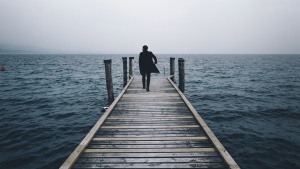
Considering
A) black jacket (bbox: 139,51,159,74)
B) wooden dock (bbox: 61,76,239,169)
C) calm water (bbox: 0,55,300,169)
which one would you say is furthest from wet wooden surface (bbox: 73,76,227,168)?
calm water (bbox: 0,55,300,169)

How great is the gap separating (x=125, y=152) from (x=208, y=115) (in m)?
9.08

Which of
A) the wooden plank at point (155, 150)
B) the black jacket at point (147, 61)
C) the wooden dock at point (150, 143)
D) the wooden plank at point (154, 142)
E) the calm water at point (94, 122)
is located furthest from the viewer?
the black jacket at point (147, 61)

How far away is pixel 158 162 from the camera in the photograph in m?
3.52

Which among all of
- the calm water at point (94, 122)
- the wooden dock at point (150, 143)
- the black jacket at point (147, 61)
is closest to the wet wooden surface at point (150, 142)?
the wooden dock at point (150, 143)

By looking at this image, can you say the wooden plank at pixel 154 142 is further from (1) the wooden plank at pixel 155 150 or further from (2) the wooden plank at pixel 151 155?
(2) the wooden plank at pixel 151 155

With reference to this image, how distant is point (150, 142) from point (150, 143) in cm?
5

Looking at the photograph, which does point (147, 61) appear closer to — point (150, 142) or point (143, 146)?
point (150, 142)

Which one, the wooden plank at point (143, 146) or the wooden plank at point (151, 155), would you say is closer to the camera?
the wooden plank at point (151, 155)

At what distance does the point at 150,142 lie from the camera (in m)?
4.27

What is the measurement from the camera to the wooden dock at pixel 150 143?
350cm

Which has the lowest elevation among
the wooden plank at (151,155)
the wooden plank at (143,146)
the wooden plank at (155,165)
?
the wooden plank at (155,165)

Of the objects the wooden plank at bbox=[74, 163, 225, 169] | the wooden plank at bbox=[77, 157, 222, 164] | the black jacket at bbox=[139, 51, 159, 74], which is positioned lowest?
the wooden plank at bbox=[74, 163, 225, 169]

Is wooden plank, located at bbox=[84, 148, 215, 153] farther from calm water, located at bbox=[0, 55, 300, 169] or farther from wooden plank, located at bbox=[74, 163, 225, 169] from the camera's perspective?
calm water, located at bbox=[0, 55, 300, 169]

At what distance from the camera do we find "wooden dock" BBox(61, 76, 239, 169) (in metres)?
3.50
